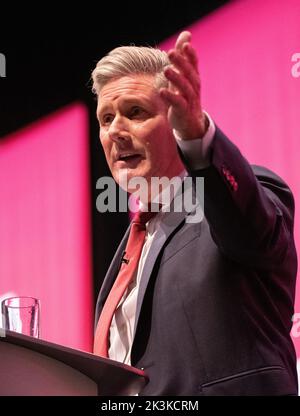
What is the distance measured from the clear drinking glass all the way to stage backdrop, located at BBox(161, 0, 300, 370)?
0.97 meters

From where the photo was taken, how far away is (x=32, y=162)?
3.45 meters

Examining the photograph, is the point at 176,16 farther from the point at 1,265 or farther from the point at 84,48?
the point at 1,265

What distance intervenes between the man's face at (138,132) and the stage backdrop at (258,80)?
67 cm

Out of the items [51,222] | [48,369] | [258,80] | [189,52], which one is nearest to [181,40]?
[189,52]

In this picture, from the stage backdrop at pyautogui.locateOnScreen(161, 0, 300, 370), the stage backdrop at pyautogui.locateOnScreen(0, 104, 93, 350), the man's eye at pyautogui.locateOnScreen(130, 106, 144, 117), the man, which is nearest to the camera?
the man

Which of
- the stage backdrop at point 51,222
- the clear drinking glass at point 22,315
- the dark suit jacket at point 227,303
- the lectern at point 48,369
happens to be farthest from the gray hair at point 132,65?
the stage backdrop at point 51,222

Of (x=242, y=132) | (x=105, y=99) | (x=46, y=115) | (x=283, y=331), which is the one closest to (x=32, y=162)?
(x=46, y=115)

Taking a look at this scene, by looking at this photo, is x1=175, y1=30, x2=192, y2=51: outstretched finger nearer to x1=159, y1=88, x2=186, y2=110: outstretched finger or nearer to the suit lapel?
x1=159, y1=88, x2=186, y2=110: outstretched finger

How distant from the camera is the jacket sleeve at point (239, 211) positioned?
3.48ft

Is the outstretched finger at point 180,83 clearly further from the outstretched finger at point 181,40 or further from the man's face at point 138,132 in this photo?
the man's face at point 138,132

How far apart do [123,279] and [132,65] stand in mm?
524

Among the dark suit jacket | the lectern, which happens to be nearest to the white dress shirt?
the dark suit jacket

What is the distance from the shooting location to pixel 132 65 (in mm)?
1643

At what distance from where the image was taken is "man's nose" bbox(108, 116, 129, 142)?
158 centimetres
